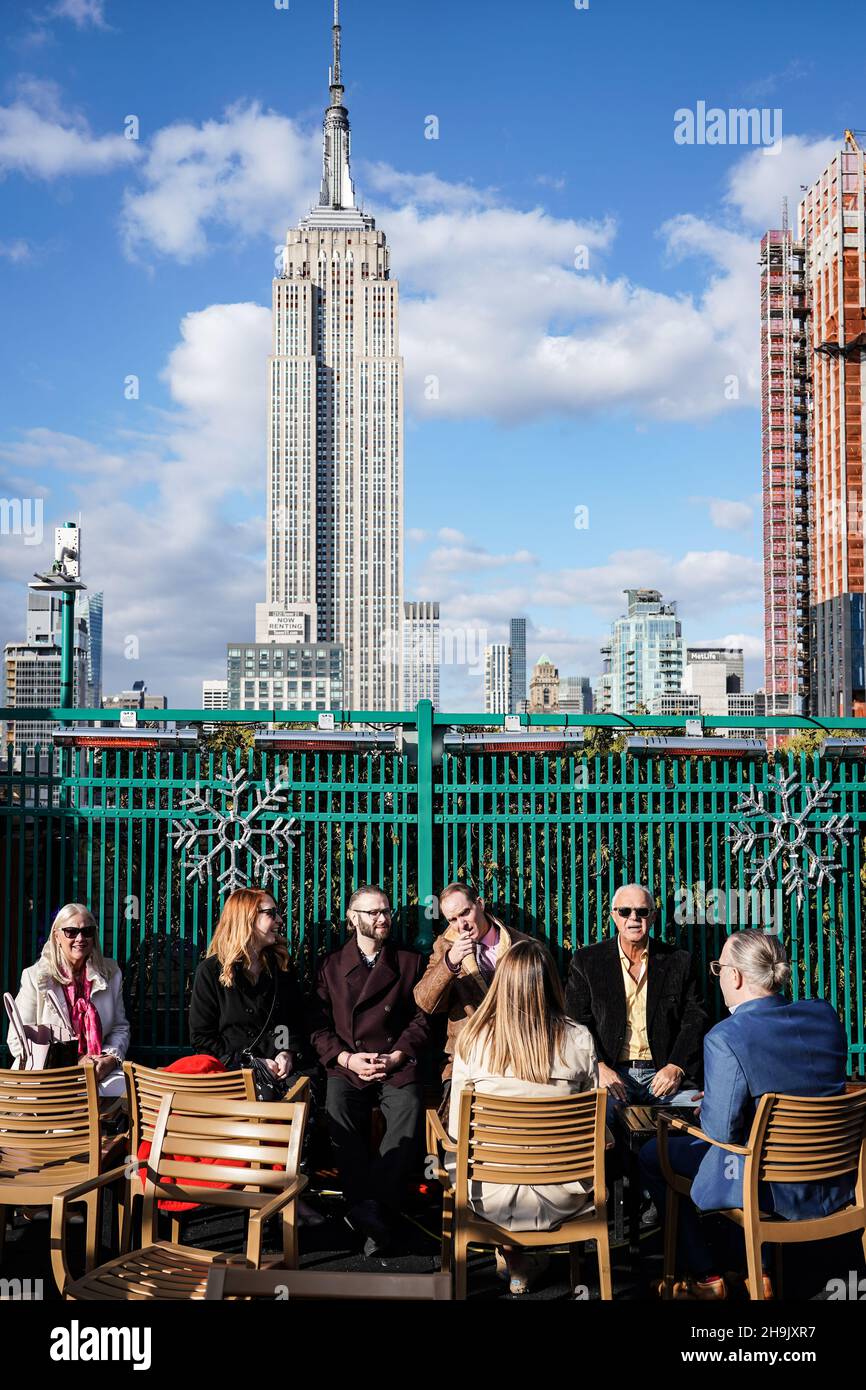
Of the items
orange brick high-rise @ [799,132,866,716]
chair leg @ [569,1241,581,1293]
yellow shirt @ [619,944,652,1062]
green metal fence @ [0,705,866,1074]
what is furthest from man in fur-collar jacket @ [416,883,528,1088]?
orange brick high-rise @ [799,132,866,716]

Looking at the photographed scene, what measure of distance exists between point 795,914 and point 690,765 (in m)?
1.08

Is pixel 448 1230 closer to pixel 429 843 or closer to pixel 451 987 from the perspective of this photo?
pixel 451 987

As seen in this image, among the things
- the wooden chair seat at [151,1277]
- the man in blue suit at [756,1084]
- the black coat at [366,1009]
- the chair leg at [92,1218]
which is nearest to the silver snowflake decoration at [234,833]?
the black coat at [366,1009]

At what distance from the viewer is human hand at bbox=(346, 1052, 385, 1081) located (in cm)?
559

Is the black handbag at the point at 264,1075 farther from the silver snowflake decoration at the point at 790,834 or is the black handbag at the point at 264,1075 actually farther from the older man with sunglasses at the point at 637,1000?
the silver snowflake decoration at the point at 790,834

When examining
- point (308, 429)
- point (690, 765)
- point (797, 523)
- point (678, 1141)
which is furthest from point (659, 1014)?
point (308, 429)

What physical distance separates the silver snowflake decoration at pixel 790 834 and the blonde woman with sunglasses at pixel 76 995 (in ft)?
11.9

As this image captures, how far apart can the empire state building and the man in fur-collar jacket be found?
165m

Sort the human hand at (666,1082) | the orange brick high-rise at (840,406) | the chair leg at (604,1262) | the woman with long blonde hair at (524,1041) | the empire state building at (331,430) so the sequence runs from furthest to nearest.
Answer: the empire state building at (331,430) < the orange brick high-rise at (840,406) < the human hand at (666,1082) < the woman with long blonde hair at (524,1041) < the chair leg at (604,1262)

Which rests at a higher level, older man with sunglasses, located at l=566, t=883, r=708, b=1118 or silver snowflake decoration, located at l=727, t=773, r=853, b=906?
silver snowflake decoration, located at l=727, t=773, r=853, b=906

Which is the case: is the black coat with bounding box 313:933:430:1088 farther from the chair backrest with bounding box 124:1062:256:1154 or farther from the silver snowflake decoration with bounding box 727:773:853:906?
the silver snowflake decoration with bounding box 727:773:853:906

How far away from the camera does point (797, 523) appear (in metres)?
100

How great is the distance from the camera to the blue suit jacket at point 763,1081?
413 centimetres
